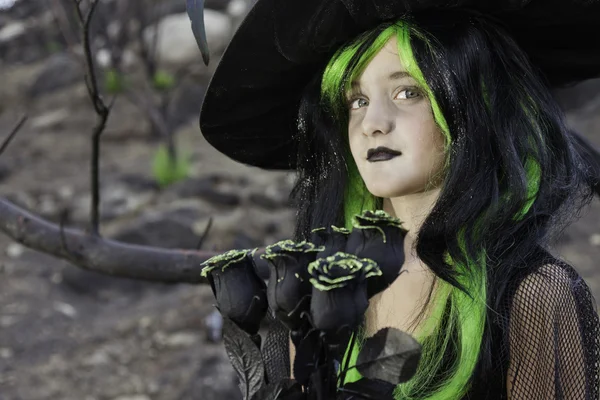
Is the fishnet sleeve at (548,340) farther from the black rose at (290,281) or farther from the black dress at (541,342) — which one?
the black rose at (290,281)

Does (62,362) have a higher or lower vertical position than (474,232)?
lower

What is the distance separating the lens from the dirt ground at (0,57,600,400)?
4.73m

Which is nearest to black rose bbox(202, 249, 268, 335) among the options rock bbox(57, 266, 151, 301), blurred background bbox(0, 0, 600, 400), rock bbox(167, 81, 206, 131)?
blurred background bbox(0, 0, 600, 400)

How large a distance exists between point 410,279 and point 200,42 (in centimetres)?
73

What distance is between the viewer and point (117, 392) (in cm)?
470

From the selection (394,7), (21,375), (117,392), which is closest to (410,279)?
(394,7)

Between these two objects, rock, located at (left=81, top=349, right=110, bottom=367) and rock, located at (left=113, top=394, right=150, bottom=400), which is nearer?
rock, located at (left=113, top=394, right=150, bottom=400)

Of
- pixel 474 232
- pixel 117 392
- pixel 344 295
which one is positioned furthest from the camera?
pixel 117 392

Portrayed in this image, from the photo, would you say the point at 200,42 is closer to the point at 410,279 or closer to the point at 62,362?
the point at 410,279

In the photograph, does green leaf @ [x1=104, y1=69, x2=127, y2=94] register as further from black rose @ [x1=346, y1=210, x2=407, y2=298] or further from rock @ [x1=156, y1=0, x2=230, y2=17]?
black rose @ [x1=346, y1=210, x2=407, y2=298]

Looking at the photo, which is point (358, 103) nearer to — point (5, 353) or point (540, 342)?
point (540, 342)

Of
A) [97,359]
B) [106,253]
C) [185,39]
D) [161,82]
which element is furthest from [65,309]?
[185,39]

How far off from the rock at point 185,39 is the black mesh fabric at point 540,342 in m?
7.57

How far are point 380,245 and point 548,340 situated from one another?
56cm
